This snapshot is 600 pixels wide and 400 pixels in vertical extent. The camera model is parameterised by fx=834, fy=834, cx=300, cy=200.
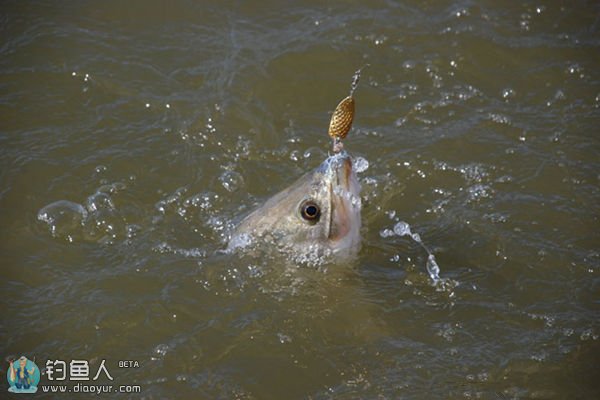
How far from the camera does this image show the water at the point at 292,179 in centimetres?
432

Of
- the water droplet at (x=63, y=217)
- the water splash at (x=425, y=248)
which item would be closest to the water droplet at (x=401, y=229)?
the water splash at (x=425, y=248)

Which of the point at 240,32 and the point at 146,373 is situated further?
→ the point at 240,32

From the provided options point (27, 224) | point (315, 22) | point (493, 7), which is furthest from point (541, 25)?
point (27, 224)

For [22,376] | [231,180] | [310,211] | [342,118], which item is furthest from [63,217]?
[342,118]

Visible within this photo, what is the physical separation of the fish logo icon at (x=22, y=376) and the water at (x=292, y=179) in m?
0.07

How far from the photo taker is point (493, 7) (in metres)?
6.80

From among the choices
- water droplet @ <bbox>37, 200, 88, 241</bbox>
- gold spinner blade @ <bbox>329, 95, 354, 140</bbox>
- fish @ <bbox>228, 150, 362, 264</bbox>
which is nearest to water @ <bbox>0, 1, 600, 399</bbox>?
water droplet @ <bbox>37, 200, 88, 241</bbox>

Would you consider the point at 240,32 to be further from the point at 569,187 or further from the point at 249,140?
the point at 569,187

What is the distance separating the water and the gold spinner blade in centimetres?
86

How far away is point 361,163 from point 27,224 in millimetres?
2090

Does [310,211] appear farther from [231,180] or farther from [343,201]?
[231,180]

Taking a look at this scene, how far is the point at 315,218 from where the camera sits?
175 inches

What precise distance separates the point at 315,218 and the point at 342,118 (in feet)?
1.88

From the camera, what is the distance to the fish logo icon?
13.6ft
